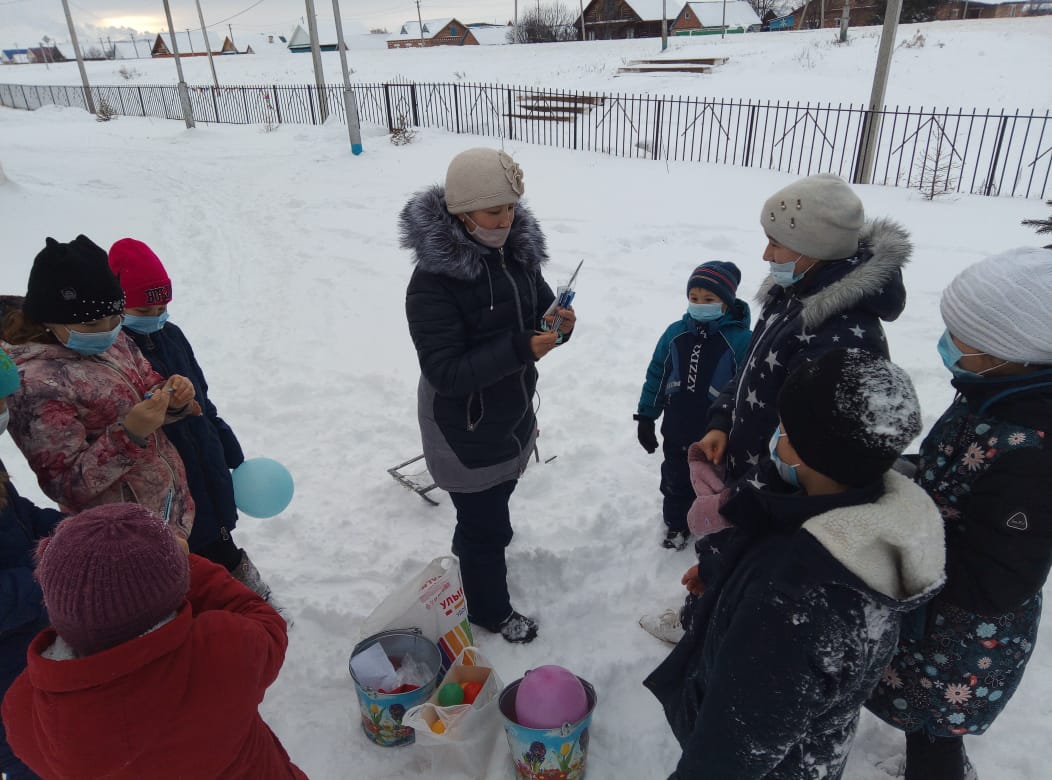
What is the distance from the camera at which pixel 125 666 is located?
3.85ft

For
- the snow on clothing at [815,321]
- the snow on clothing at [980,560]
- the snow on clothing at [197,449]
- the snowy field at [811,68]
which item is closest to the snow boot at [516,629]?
the snow on clothing at [815,321]

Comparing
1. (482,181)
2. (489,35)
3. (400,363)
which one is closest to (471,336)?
(482,181)

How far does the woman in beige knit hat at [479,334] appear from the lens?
7.35 ft

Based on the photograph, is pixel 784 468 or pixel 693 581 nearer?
pixel 784 468

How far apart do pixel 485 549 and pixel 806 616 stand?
5.21ft

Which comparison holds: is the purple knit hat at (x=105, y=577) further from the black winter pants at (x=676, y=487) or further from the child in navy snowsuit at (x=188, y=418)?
the black winter pants at (x=676, y=487)

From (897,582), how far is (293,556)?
2.93 metres

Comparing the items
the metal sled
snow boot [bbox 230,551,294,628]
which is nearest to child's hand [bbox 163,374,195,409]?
snow boot [bbox 230,551,294,628]

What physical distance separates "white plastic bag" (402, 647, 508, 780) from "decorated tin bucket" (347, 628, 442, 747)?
2.3 inches

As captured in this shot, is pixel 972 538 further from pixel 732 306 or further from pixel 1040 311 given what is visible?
pixel 732 306

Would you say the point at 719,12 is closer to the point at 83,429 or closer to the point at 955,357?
the point at 955,357

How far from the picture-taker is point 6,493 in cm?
178

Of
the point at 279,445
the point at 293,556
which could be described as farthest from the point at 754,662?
the point at 279,445

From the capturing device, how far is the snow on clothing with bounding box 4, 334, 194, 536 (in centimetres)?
195
